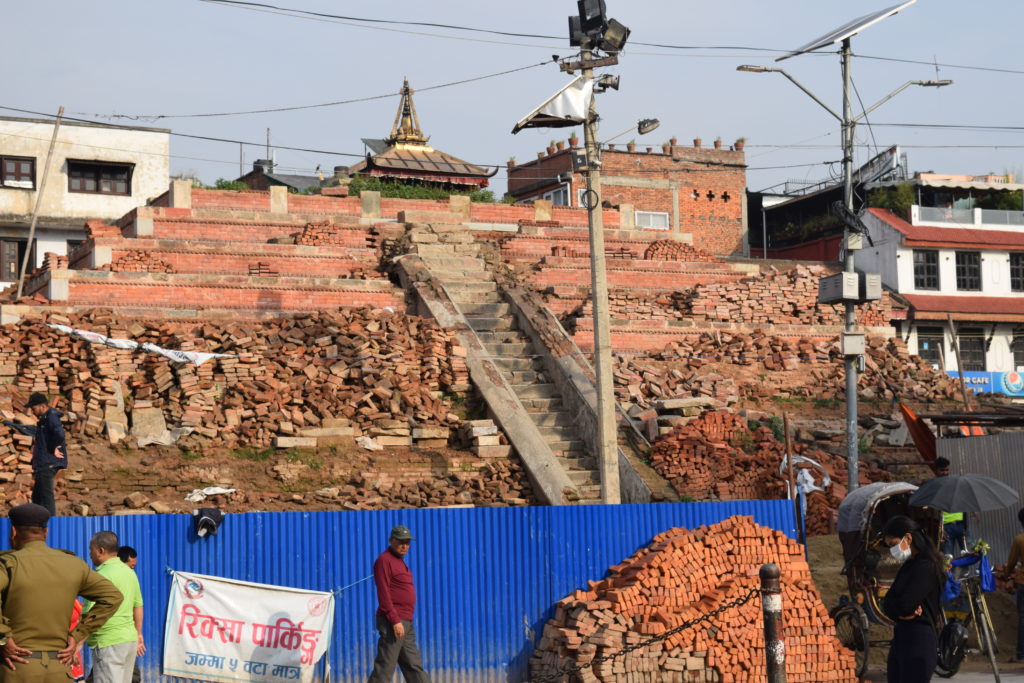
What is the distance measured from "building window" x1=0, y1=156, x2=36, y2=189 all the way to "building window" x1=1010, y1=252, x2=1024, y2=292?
1309 inches

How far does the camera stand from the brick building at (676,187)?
5219 cm

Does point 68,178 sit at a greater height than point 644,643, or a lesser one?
greater

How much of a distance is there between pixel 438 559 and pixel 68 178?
36.1 m

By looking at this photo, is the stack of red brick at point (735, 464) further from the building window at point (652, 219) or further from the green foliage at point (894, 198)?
the building window at point (652, 219)

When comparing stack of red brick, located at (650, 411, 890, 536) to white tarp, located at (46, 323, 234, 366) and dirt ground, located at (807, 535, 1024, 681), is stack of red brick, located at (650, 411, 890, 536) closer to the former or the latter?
dirt ground, located at (807, 535, 1024, 681)

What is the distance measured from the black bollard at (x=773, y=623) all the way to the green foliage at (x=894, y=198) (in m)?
35.9

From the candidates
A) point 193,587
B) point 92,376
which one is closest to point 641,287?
point 92,376

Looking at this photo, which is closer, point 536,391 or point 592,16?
point 592,16

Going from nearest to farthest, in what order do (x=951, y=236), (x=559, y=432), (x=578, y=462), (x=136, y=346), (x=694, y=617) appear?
1. (x=694, y=617)
2. (x=578, y=462)
3. (x=559, y=432)
4. (x=136, y=346)
5. (x=951, y=236)

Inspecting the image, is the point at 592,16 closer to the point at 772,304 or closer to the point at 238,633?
the point at 238,633

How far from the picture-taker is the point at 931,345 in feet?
129

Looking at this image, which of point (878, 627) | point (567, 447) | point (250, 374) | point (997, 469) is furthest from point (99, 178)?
point (878, 627)

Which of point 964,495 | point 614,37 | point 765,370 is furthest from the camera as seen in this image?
point 765,370

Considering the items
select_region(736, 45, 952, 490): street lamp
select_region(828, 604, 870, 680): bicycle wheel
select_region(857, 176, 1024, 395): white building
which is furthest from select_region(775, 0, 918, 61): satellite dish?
select_region(857, 176, 1024, 395): white building
